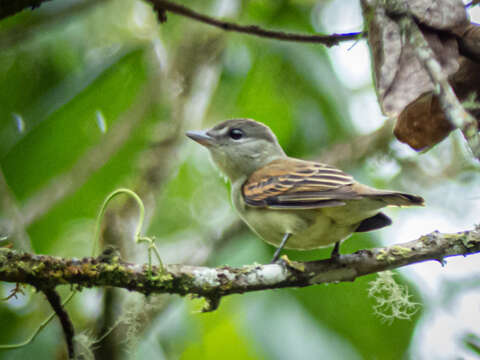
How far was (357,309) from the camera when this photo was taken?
3789 millimetres

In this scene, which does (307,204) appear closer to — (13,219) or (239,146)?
(239,146)

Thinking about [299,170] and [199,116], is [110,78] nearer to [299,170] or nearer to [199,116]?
[199,116]

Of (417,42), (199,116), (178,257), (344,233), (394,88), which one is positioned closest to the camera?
(417,42)

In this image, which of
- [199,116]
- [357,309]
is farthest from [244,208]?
[199,116]

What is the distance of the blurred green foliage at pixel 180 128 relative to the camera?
377 centimetres

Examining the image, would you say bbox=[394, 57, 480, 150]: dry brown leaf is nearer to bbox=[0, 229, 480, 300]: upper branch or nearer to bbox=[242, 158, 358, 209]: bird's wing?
bbox=[0, 229, 480, 300]: upper branch

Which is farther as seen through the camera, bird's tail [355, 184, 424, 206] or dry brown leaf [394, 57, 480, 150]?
bird's tail [355, 184, 424, 206]

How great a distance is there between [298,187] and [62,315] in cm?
180

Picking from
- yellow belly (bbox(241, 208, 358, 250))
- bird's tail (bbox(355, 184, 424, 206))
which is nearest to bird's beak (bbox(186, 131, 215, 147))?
yellow belly (bbox(241, 208, 358, 250))

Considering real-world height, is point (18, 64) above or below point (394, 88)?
above

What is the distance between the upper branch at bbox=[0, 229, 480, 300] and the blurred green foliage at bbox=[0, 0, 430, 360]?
104cm

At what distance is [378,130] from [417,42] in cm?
334

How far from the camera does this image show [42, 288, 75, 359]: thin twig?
2150 mm

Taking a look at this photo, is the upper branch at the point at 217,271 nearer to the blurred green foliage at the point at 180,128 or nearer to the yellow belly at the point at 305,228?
the yellow belly at the point at 305,228
